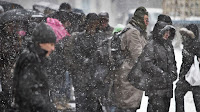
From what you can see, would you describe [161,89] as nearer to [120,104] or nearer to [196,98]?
[120,104]

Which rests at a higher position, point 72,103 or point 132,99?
point 132,99

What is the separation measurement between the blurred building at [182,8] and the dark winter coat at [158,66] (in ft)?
92.0

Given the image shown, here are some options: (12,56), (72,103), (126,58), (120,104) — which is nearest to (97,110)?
(120,104)

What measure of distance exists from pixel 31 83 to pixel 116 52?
6.80 ft

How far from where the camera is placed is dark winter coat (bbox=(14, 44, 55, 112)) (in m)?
3.24

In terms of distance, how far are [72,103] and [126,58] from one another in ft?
9.59

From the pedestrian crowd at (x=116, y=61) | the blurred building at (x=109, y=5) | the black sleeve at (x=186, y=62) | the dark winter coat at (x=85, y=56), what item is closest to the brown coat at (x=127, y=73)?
the pedestrian crowd at (x=116, y=61)

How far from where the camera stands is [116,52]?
5.16 metres

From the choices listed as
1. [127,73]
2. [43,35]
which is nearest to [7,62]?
[127,73]

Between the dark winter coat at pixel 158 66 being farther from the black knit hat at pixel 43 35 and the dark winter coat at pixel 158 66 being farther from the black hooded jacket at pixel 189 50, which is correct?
the black knit hat at pixel 43 35

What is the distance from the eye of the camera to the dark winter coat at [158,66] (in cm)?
483

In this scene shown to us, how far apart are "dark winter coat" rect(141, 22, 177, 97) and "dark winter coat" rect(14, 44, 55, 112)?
5.90ft

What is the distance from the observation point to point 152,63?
15.9 ft

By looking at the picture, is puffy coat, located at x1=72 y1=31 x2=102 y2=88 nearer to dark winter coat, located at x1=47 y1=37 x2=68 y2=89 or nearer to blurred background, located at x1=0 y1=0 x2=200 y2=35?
dark winter coat, located at x1=47 y1=37 x2=68 y2=89
